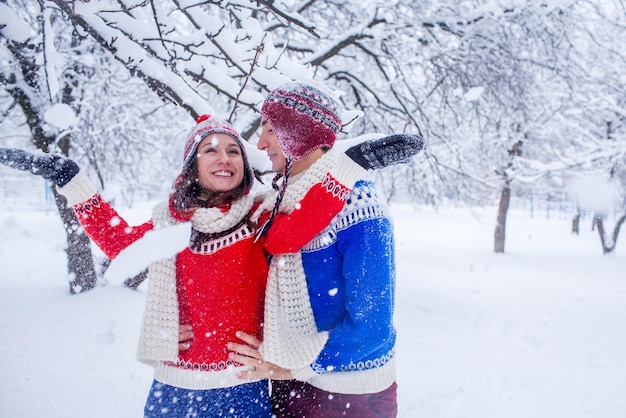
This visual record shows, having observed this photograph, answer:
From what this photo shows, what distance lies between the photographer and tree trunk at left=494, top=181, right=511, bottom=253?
1258 cm

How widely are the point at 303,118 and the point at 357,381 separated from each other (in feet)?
3.34

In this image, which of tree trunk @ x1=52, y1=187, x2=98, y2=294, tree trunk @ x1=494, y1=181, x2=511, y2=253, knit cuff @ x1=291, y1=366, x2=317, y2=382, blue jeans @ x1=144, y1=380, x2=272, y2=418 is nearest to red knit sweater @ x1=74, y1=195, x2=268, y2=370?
blue jeans @ x1=144, y1=380, x2=272, y2=418

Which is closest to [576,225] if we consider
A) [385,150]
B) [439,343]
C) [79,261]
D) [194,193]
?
[439,343]

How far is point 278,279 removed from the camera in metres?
1.60

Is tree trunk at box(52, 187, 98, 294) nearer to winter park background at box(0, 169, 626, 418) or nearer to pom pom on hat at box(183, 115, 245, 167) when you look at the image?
winter park background at box(0, 169, 626, 418)

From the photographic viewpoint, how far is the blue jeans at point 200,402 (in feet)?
5.18

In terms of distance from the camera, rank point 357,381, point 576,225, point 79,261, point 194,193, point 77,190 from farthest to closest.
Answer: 1. point 576,225
2. point 79,261
3. point 194,193
4. point 77,190
5. point 357,381

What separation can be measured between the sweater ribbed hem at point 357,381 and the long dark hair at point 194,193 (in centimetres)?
81

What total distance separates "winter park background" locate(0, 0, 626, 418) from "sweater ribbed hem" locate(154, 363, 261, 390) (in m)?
1.05

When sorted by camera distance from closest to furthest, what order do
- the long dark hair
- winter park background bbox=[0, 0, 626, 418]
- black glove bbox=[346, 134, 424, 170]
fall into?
black glove bbox=[346, 134, 424, 170] → the long dark hair → winter park background bbox=[0, 0, 626, 418]

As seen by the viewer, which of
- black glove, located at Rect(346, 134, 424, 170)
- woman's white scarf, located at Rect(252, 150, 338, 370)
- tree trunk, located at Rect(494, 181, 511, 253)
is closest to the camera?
black glove, located at Rect(346, 134, 424, 170)

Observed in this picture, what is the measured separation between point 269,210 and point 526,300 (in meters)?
7.37

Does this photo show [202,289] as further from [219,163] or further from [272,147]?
[272,147]

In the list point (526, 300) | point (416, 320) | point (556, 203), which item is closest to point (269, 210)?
point (416, 320)
